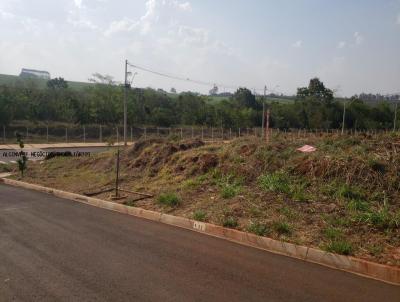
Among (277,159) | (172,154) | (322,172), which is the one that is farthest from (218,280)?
(172,154)

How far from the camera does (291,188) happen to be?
9.48 metres

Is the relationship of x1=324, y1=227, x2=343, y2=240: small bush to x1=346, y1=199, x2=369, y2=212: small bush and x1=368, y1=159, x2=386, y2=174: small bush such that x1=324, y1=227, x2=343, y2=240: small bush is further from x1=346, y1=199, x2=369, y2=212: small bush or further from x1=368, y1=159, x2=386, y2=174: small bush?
x1=368, y1=159, x2=386, y2=174: small bush

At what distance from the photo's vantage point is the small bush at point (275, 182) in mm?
9625

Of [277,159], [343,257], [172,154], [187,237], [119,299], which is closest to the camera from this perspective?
[119,299]

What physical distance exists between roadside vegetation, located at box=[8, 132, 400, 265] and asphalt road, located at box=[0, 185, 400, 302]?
83cm

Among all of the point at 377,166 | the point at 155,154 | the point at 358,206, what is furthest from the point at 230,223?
the point at 155,154

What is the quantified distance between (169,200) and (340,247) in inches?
177

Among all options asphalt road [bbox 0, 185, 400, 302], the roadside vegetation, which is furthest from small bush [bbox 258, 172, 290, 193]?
asphalt road [bbox 0, 185, 400, 302]

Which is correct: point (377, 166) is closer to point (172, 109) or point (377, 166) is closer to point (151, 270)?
point (151, 270)

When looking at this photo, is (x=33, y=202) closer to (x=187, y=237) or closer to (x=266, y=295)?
(x=187, y=237)

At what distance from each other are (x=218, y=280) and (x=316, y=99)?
219ft

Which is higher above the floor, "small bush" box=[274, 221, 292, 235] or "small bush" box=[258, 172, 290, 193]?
"small bush" box=[258, 172, 290, 193]

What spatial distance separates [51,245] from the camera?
717 centimetres

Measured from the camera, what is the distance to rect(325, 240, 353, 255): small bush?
6.46m
